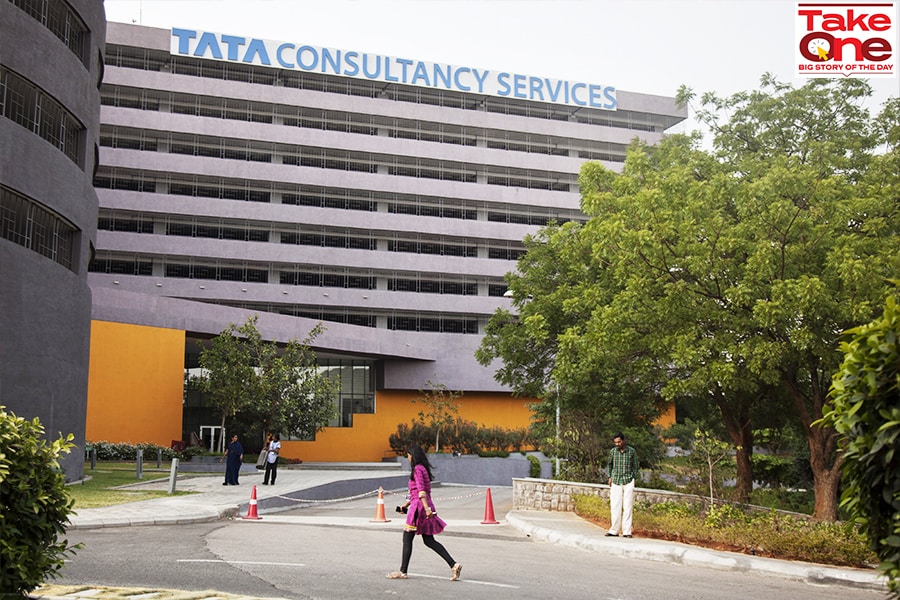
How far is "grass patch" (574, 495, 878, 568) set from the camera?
1215 centimetres

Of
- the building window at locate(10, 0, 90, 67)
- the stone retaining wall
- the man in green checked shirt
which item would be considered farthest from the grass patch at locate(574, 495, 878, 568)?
the building window at locate(10, 0, 90, 67)

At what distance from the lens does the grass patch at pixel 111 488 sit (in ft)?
69.0

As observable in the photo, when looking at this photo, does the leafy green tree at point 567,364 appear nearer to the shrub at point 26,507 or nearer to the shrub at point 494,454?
the shrub at point 494,454

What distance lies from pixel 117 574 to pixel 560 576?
17.3 ft

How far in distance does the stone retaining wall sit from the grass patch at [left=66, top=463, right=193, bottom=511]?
8.86 meters

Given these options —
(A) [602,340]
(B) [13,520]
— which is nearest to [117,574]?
(B) [13,520]

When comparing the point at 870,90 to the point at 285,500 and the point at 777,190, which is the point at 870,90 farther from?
the point at 285,500

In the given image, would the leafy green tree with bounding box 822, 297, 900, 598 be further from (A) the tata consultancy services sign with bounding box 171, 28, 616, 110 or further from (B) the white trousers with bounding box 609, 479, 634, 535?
(A) the tata consultancy services sign with bounding box 171, 28, 616, 110

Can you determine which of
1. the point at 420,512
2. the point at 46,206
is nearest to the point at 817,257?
the point at 420,512

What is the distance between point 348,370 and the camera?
54656 millimetres

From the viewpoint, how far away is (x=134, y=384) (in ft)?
125

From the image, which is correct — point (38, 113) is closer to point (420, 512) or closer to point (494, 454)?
point (420, 512)

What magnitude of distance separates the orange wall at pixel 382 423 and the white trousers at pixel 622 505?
37916 millimetres

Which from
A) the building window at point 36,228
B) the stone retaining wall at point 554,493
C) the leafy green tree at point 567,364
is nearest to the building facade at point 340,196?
the leafy green tree at point 567,364
